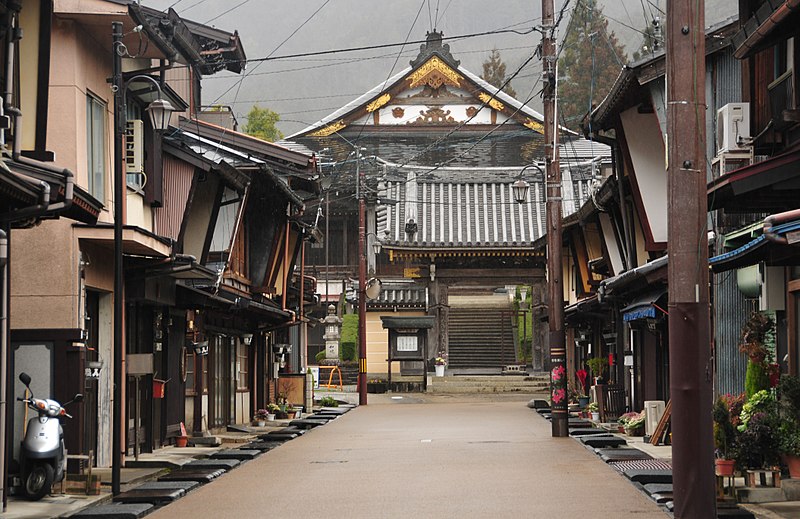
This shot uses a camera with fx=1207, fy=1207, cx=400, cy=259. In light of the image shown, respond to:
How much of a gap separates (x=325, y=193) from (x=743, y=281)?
37367 millimetres

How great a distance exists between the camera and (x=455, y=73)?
6188cm

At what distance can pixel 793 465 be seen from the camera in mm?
13914

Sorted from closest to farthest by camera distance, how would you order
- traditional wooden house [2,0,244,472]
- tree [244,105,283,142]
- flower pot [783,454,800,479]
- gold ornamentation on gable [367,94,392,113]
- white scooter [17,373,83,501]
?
flower pot [783,454,800,479] < white scooter [17,373,83,501] < traditional wooden house [2,0,244,472] < gold ornamentation on gable [367,94,392,113] < tree [244,105,283,142]

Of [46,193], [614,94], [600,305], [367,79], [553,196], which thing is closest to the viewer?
[46,193]

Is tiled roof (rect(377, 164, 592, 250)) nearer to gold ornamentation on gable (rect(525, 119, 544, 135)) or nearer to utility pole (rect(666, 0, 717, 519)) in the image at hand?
gold ornamentation on gable (rect(525, 119, 544, 135))

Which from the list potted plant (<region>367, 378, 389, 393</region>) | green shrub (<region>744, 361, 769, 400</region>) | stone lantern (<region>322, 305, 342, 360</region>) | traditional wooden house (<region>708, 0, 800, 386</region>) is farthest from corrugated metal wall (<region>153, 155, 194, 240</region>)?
stone lantern (<region>322, 305, 342, 360</region>)

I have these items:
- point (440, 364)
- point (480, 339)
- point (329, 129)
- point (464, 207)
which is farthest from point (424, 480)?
point (329, 129)

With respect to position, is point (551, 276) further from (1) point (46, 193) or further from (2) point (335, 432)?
(1) point (46, 193)

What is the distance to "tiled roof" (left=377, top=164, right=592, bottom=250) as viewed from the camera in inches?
2073

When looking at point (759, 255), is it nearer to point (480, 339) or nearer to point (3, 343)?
point (3, 343)

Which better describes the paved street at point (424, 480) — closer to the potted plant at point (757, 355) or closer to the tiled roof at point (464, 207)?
the potted plant at point (757, 355)

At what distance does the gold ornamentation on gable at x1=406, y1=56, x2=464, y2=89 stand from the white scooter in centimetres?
4845

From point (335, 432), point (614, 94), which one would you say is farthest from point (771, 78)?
point (335, 432)

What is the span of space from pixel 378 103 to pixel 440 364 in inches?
692
